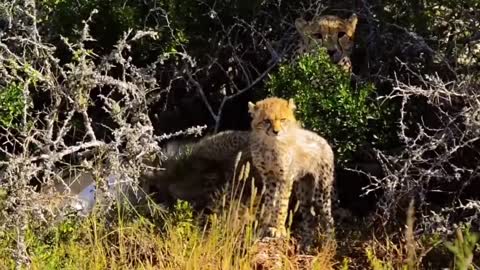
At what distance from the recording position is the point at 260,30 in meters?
6.36

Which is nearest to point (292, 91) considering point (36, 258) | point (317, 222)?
point (317, 222)

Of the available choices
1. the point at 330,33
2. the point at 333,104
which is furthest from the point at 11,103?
the point at 330,33

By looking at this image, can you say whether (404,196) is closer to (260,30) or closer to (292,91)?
(292,91)

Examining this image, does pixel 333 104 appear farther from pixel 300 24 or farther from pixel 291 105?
pixel 300 24

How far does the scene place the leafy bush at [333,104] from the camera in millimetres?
5398

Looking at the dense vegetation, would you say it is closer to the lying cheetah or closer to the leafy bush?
the leafy bush

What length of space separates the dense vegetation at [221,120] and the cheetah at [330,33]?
17 centimetres

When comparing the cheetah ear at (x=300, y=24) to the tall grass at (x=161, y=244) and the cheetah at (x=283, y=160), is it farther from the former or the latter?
the tall grass at (x=161, y=244)

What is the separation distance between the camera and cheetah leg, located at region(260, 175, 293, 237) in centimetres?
504

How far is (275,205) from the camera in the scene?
5043 mm

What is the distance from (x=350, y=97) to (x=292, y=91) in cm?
33

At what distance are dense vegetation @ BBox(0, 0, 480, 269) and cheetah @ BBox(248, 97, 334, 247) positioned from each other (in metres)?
0.14

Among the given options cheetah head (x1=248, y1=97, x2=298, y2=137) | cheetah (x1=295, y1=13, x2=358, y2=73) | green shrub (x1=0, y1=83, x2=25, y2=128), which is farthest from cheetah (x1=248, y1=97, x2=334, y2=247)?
green shrub (x1=0, y1=83, x2=25, y2=128)

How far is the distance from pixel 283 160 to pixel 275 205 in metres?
0.24
